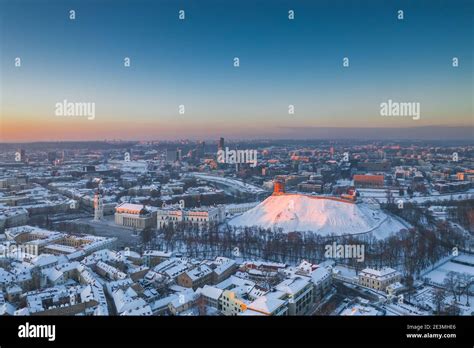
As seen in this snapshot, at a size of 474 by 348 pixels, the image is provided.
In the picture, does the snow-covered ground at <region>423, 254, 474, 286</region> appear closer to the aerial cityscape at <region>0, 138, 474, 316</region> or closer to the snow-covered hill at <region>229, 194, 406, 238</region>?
the aerial cityscape at <region>0, 138, 474, 316</region>

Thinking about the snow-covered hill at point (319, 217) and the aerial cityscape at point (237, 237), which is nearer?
the aerial cityscape at point (237, 237)

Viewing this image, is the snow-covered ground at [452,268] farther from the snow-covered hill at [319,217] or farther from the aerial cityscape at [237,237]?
the snow-covered hill at [319,217]

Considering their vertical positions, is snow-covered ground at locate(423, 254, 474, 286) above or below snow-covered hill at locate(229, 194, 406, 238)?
below

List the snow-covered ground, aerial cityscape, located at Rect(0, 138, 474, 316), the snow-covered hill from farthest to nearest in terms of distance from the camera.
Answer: the snow-covered hill < the snow-covered ground < aerial cityscape, located at Rect(0, 138, 474, 316)

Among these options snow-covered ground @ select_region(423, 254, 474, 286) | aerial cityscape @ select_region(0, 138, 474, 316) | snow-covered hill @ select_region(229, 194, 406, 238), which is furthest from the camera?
snow-covered hill @ select_region(229, 194, 406, 238)

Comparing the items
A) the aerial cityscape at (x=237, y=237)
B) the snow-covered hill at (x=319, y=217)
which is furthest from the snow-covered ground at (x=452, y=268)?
the snow-covered hill at (x=319, y=217)

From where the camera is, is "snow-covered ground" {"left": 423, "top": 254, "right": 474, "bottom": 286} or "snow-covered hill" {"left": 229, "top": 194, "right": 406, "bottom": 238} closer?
"snow-covered ground" {"left": 423, "top": 254, "right": 474, "bottom": 286}

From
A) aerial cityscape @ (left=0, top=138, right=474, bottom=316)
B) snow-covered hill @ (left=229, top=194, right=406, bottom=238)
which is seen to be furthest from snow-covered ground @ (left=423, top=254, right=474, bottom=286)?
snow-covered hill @ (left=229, top=194, right=406, bottom=238)
